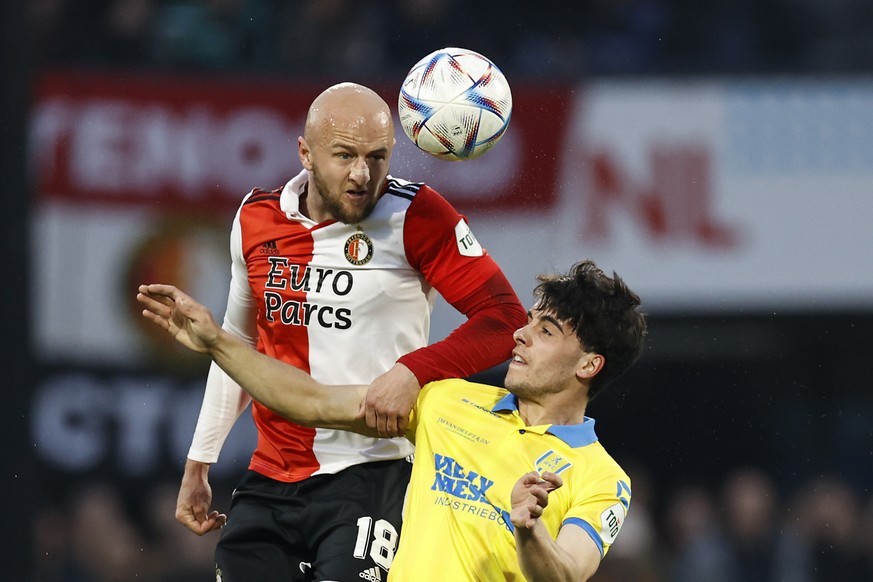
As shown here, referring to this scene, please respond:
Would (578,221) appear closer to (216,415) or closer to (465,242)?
(216,415)

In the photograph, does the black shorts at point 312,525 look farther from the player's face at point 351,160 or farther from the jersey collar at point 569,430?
the player's face at point 351,160

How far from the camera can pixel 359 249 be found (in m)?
5.27

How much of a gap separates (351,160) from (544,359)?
0.93 meters

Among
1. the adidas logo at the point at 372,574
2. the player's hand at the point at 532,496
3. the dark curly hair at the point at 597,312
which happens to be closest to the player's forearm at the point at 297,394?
the adidas logo at the point at 372,574

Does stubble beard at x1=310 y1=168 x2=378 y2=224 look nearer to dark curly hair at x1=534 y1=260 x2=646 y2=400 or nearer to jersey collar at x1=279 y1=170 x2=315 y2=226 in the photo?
jersey collar at x1=279 y1=170 x2=315 y2=226

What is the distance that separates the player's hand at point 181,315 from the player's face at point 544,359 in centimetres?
98

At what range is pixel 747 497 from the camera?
11484mm

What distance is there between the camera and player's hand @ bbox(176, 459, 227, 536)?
5535 millimetres

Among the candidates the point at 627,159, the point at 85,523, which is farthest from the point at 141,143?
the point at 627,159

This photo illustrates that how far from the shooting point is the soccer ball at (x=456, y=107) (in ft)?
17.5

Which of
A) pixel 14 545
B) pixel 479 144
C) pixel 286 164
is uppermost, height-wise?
pixel 479 144

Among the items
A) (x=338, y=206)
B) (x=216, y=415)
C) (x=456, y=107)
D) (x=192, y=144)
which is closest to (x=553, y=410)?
(x=338, y=206)

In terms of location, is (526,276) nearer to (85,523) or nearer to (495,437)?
(85,523)

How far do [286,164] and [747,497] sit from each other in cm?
427
